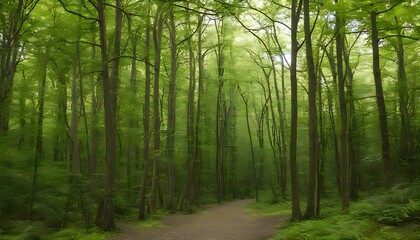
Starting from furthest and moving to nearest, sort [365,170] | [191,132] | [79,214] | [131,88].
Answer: [365,170] → [191,132] → [131,88] → [79,214]

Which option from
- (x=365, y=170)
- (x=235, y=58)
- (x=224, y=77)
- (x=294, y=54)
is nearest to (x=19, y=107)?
(x=294, y=54)

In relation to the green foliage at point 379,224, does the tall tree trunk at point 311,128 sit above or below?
above

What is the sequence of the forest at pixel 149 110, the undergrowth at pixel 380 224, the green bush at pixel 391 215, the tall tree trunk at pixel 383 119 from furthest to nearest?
the tall tree trunk at pixel 383 119
the forest at pixel 149 110
the green bush at pixel 391 215
the undergrowth at pixel 380 224

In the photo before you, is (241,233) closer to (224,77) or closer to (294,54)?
(294,54)

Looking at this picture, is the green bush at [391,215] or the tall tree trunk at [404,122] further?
the tall tree trunk at [404,122]

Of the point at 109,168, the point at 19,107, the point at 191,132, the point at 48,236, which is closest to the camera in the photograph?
the point at 48,236

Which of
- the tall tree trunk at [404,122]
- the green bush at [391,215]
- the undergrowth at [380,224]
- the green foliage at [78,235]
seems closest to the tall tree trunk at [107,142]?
the green foliage at [78,235]

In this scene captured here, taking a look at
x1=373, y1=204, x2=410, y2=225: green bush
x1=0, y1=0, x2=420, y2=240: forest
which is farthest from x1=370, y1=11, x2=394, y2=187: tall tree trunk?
x1=373, y1=204, x2=410, y2=225: green bush

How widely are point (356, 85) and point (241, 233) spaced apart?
50.2ft

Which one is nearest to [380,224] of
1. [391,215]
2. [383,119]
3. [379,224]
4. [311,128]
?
[379,224]

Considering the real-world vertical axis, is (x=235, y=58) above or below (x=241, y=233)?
above

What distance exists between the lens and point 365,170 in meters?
22.8

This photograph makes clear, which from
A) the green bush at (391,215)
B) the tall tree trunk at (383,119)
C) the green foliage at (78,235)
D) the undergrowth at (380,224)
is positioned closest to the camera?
the undergrowth at (380,224)

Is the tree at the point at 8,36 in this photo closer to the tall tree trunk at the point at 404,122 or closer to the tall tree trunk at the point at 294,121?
the tall tree trunk at the point at 294,121
